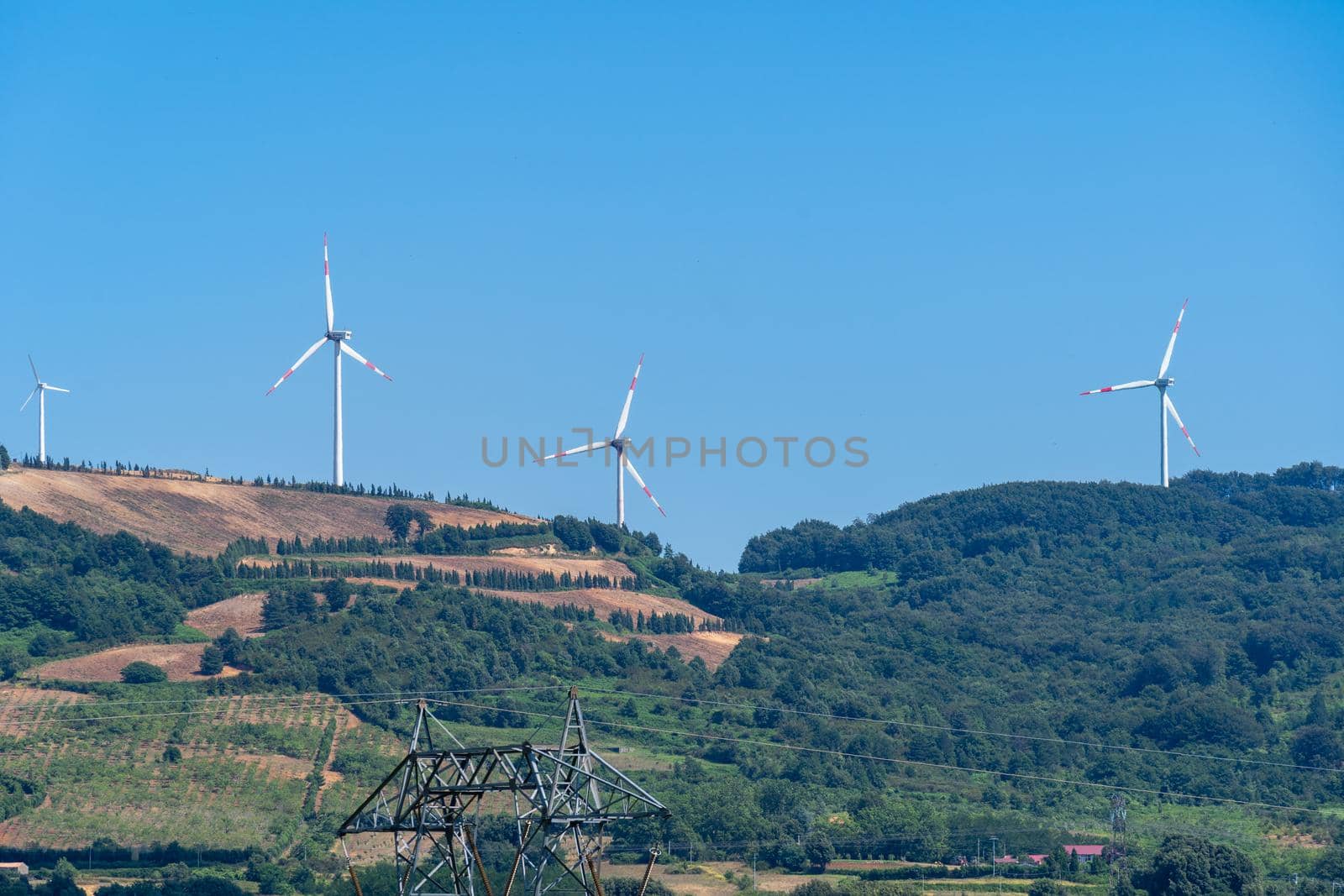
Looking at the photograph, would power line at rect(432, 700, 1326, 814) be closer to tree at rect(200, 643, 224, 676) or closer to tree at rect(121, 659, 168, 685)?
tree at rect(200, 643, 224, 676)

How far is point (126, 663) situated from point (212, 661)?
23.2ft

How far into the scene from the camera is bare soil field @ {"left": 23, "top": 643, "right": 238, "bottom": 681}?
175875mm

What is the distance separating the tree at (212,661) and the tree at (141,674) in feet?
13.7

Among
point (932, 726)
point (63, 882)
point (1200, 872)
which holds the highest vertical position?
point (932, 726)

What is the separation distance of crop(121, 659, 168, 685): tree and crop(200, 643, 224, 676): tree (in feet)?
13.7

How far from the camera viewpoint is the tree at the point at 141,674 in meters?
175

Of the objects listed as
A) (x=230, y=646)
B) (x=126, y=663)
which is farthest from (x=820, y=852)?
(x=126, y=663)

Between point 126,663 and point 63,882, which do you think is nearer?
point 63,882

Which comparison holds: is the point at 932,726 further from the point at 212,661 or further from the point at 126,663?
the point at 126,663

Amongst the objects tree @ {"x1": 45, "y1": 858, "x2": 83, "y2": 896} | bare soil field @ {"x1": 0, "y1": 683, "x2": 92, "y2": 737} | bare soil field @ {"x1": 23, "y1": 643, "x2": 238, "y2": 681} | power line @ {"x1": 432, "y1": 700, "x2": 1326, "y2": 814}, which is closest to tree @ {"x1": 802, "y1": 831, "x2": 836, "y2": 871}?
power line @ {"x1": 432, "y1": 700, "x2": 1326, "y2": 814}

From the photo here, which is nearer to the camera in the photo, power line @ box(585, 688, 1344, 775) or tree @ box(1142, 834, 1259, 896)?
tree @ box(1142, 834, 1259, 896)

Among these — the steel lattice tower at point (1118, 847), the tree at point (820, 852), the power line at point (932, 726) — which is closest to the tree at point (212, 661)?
the power line at point (932, 726)

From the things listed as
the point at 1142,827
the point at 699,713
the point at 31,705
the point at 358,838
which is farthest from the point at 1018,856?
the point at 31,705

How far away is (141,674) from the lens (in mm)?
175750
